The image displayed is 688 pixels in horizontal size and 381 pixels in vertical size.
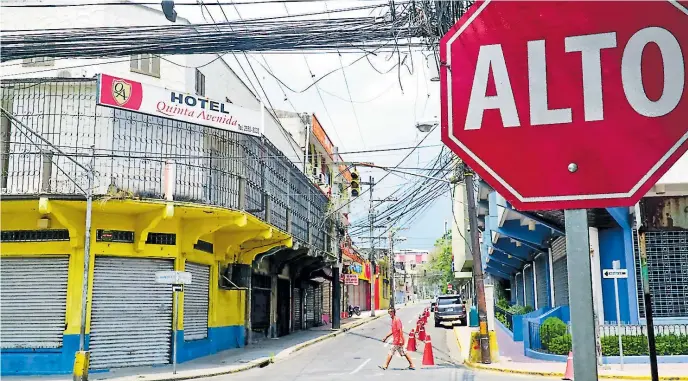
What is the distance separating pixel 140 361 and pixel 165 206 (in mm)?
4669

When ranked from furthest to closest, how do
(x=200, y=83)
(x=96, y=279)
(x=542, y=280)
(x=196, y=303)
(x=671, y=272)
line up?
(x=542, y=280) < (x=200, y=83) < (x=196, y=303) < (x=96, y=279) < (x=671, y=272)

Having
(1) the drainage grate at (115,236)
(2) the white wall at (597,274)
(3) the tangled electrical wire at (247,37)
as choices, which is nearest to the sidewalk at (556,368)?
(2) the white wall at (597,274)

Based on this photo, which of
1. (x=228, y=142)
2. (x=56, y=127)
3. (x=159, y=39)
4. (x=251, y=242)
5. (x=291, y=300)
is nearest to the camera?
(x=159, y=39)

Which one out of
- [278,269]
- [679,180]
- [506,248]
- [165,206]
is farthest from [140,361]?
[506,248]

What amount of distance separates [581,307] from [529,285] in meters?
34.3

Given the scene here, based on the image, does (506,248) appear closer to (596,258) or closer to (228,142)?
(596,258)

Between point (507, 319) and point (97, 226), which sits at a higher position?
point (97, 226)

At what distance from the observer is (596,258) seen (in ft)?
61.7

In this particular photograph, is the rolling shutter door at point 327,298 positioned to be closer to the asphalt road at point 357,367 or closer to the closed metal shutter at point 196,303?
the asphalt road at point 357,367

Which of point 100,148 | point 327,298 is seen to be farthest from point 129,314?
point 327,298

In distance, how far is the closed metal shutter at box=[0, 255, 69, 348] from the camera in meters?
18.6

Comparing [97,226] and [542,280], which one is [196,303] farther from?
[542,280]

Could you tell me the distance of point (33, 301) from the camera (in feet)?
61.7

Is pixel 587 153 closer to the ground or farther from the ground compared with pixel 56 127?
closer to the ground
